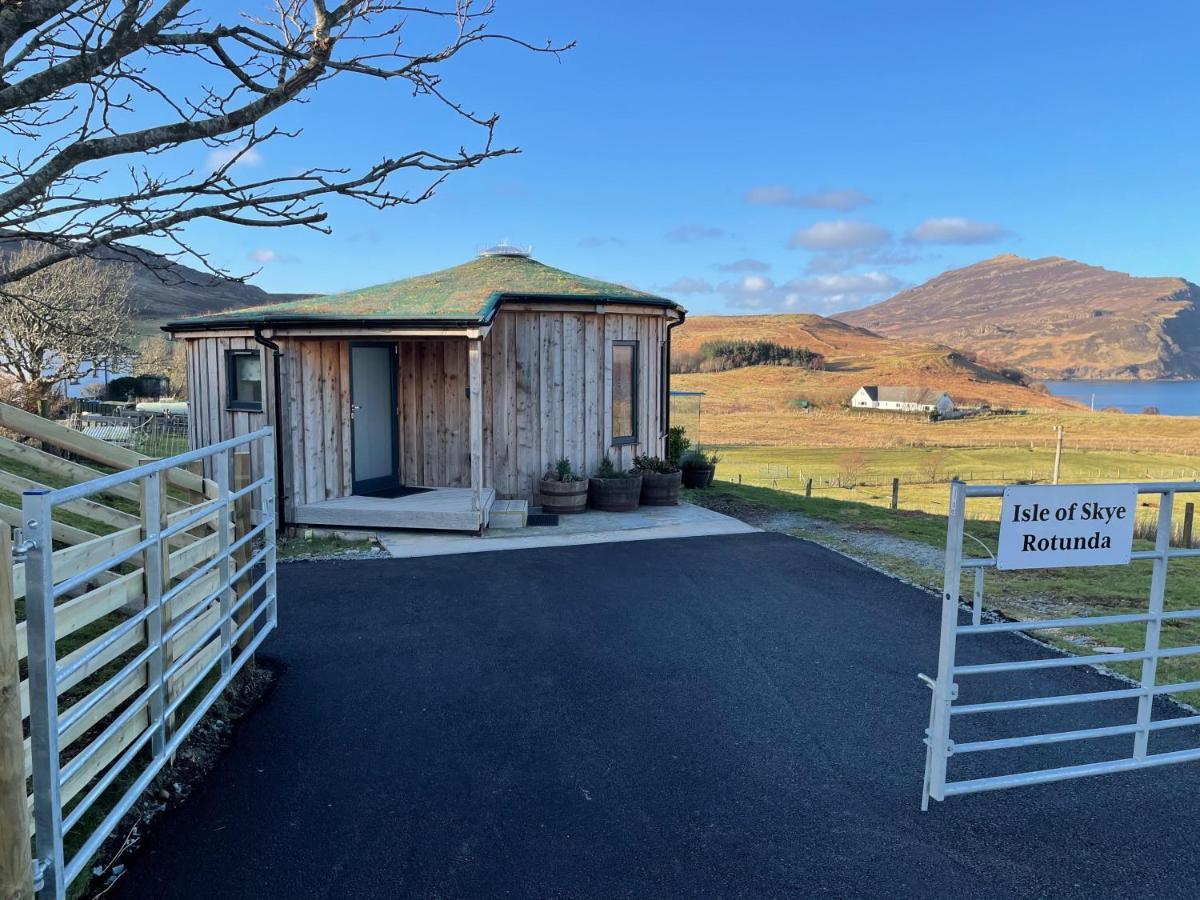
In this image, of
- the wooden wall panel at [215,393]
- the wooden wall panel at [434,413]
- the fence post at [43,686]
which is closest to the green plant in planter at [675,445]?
the wooden wall panel at [434,413]

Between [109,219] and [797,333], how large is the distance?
137 metres

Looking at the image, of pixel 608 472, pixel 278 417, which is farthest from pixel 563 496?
pixel 278 417

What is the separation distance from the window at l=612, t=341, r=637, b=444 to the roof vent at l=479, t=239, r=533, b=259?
3507 millimetres

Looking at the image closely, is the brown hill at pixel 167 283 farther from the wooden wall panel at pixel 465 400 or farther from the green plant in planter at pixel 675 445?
the green plant in planter at pixel 675 445

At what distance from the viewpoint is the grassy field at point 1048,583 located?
5457 millimetres

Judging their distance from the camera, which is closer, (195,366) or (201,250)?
(201,250)

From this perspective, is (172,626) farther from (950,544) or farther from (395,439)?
(395,439)

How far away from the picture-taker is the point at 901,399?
89375 mm

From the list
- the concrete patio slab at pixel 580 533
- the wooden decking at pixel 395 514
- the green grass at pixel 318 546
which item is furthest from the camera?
the wooden decking at pixel 395 514

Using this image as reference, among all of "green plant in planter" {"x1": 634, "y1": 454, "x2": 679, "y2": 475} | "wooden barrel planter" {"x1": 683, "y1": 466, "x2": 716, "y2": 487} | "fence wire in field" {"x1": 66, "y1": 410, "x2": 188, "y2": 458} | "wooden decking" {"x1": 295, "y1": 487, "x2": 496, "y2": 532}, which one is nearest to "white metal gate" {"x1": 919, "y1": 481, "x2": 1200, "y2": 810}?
"wooden decking" {"x1": 295, "y1": 487, "x2": 496, "y2": 532}

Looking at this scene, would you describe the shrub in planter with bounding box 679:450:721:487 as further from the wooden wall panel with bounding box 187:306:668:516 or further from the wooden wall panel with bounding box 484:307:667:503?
the wooden wall panel with bounding box 484:307:667:503

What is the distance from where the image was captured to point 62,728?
7.57ft

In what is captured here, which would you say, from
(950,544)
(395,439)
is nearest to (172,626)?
(950,544)

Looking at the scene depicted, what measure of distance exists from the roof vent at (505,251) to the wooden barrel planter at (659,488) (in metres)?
4.92
